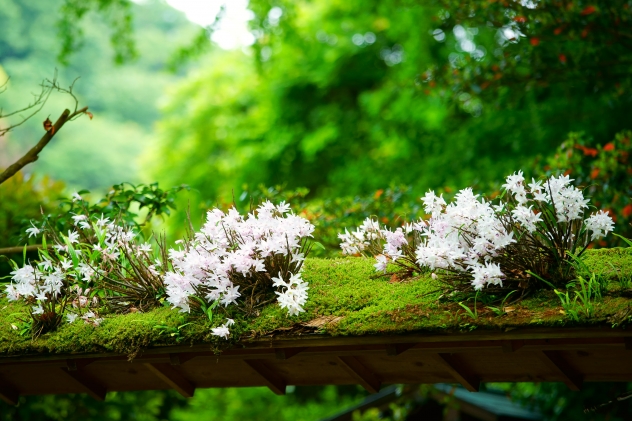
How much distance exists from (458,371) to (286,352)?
31.8 inches

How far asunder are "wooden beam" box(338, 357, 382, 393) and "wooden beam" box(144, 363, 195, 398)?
0.99 metres

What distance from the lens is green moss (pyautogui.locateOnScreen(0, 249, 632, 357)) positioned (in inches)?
101

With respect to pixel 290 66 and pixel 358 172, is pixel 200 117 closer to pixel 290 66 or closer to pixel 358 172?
pixel 290 66

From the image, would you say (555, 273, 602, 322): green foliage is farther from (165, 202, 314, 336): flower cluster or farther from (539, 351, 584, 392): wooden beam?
(165, 202, 314, 336): flower cluster

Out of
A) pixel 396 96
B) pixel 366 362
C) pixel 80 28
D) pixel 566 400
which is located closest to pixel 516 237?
Result: pixel 366 362

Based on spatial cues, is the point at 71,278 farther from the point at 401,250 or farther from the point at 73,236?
the point at 401,250

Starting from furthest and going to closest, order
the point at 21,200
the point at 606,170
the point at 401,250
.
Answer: the point at 21,200, the point at 606,170, the point at 401,250

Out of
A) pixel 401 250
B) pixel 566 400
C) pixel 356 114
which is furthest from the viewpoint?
pixel 356 114

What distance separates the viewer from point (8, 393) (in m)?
4.21

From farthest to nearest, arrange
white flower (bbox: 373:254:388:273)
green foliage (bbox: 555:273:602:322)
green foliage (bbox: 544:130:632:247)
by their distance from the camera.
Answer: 1. green foliage (bbox: 544:130:632:247)
2. white flower (bbox: 373:254:388:273)
3. green foliage (bbox: 555:273:602:322)

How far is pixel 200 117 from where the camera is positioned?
1580cm

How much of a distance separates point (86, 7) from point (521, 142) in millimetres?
6827

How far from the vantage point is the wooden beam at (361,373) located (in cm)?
322

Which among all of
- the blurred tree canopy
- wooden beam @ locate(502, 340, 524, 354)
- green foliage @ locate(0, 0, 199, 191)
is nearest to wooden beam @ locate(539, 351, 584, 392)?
wooden beam @ locate(502, 340, 524, 354)
